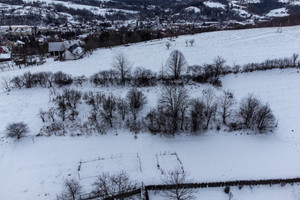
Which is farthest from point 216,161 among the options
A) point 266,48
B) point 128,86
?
point 266,48

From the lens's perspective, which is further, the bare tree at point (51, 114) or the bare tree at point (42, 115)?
the bare tree at point (51, 114)

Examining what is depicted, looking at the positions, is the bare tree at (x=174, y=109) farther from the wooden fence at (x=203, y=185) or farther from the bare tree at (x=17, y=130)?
the bare tree at (x=17, y=130)

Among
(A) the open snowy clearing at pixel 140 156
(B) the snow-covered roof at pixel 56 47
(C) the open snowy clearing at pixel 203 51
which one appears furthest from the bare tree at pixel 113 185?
(B) the snow-covered roof at pixel 56 47

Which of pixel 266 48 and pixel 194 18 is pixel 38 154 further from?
pixel 194 18

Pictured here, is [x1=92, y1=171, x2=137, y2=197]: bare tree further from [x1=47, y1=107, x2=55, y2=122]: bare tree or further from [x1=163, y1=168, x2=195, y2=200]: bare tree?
[x1=47, y1=107, x2=55, y2=122]: bare tree

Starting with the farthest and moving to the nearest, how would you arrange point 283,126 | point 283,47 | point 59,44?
1. point 59,44
2. point 283,47
3. point 283,126
